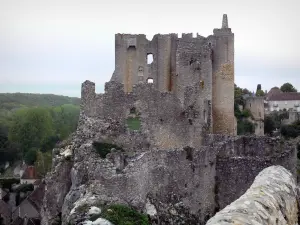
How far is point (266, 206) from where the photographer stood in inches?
256

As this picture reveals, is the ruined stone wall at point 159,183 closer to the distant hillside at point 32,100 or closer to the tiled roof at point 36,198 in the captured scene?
the tiled roof at point 36,198

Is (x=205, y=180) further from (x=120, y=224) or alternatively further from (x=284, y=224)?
(x=284, y=224)

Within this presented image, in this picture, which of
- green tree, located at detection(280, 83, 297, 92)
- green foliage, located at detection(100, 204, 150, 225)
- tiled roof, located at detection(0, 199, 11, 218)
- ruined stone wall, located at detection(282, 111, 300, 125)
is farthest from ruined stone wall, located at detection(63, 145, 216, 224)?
green tree, located at detection(280, 83, 297, 92)

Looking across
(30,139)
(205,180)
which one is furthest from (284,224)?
(30,139)

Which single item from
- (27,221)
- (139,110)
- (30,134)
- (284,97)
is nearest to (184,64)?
(139,110)

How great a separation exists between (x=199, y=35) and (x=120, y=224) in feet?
47.1

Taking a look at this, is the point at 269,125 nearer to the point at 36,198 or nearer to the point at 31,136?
the point at 36,198

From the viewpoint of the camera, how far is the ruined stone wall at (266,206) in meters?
5.79

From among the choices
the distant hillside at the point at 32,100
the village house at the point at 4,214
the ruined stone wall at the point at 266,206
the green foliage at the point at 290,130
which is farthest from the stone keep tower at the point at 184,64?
the distant hillside at the point at 32,100

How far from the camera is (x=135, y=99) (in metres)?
20.4

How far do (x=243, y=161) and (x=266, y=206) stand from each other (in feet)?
34.8

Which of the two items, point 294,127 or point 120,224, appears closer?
point 120,224

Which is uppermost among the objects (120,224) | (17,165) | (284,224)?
(284,224)

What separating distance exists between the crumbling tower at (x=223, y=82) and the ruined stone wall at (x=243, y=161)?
6746 mm
